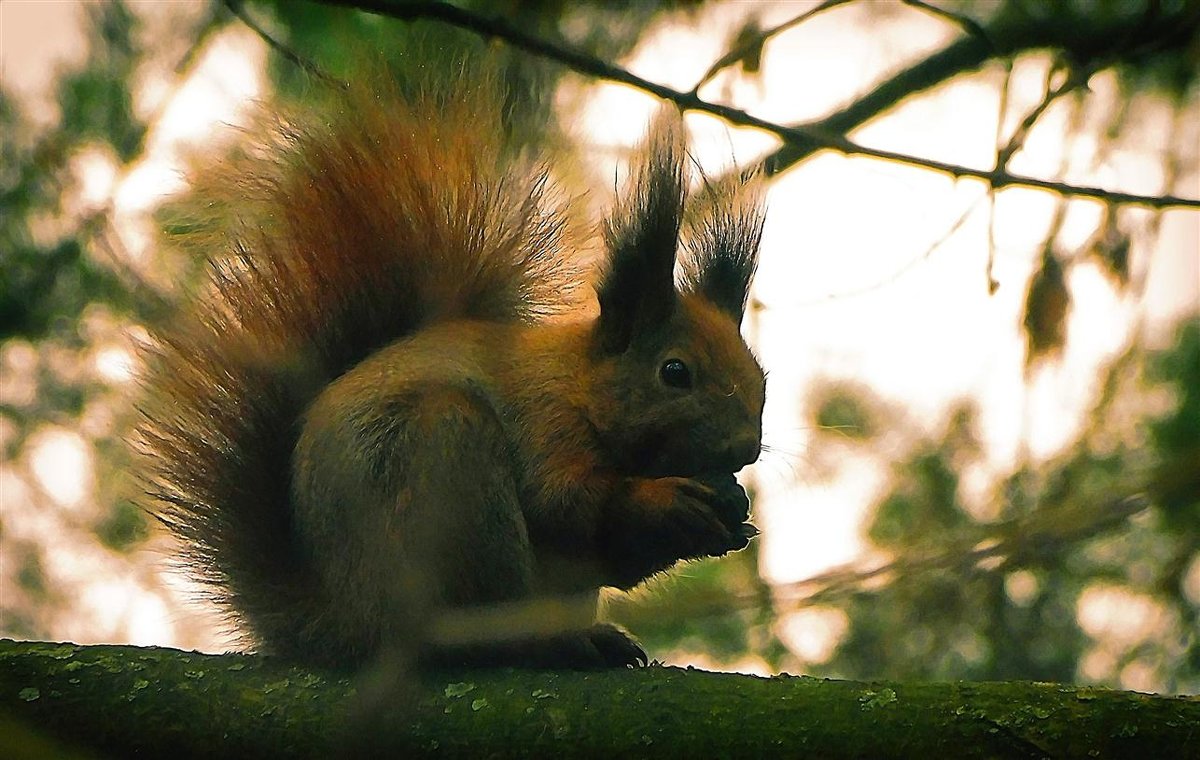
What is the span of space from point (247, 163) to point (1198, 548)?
2.28m

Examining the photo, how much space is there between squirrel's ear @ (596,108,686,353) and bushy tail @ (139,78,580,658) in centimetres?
28

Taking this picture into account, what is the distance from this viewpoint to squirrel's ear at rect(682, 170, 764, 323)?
10.5 feet

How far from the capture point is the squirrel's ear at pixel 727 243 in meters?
3.19

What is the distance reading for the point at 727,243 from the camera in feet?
10.5

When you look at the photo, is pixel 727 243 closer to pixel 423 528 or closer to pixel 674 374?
pixel 674 374

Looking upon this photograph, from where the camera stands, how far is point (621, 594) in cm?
296

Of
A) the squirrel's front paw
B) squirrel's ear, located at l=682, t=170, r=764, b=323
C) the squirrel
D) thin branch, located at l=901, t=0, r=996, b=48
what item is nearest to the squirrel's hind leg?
the squirrel

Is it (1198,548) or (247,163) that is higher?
(247,163)

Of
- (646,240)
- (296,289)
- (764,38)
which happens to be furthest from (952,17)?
(296,289)

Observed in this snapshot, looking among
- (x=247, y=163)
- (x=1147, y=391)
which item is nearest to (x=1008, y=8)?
(x=1147, y=391)

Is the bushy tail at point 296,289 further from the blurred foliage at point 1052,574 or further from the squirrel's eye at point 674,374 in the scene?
the blurred foliage at point 1052,574

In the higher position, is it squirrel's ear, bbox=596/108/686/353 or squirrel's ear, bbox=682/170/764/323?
squirrel's ear, bbox=682/170/764/323

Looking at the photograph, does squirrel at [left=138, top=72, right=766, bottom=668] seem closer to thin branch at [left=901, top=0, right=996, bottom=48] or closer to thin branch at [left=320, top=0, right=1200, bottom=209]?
thin branch at [left=320, top=0, right=1200, bottom=209]

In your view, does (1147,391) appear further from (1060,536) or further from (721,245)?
(1060,536)
